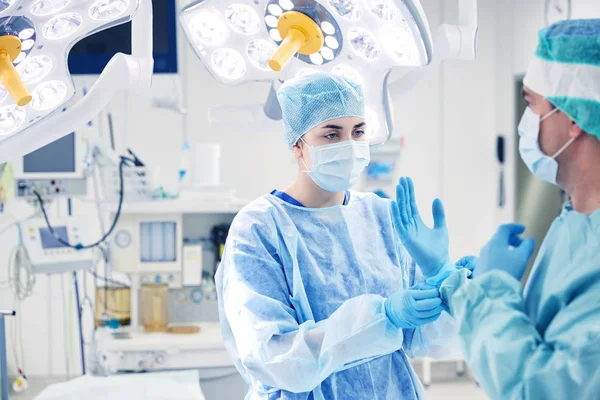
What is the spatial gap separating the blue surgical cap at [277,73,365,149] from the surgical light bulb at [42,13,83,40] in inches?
19.4

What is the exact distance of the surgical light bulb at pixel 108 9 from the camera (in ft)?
4.41

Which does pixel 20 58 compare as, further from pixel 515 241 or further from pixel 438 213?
pixel 515 241

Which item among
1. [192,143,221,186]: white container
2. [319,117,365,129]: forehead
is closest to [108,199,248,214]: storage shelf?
[192,143,221,186]: white container

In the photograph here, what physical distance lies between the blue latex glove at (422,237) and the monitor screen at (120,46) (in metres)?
1.84

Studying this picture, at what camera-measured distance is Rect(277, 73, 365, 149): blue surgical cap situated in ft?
5.05

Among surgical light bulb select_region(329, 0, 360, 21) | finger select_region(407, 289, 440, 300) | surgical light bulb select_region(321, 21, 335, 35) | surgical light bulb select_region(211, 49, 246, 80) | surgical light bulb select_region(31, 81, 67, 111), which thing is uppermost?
surgical light bulb select_region(329, 0, 360, 21)

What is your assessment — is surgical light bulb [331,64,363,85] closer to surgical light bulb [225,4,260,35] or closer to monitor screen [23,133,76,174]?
surgical light bulb [225,4,260,35]

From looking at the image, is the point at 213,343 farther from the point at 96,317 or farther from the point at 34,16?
the point at 34,16

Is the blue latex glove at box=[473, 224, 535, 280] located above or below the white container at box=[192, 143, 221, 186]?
above

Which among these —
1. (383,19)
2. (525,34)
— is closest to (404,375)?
(383,19)

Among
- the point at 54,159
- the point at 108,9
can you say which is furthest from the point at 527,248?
the point at 54,159

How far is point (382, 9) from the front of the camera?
4.28 ft

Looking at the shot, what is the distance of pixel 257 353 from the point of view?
1.34 meters

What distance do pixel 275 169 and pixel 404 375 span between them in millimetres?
3120
